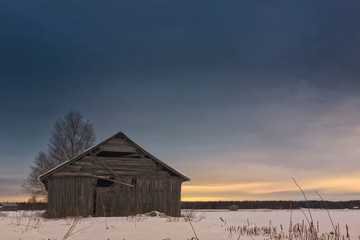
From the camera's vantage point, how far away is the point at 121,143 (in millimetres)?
24656

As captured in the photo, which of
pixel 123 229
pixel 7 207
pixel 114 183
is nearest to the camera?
pixel 123 229

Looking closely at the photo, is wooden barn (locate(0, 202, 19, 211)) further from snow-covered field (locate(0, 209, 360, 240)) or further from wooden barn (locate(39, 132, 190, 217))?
snow-covered field (locate(0, 209, 360, 240))

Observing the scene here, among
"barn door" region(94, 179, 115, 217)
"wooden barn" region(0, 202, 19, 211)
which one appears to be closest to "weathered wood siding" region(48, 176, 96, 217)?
"barn door" region(94, 179, 115, 217)

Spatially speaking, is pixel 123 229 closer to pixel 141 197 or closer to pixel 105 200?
pixel 105 200

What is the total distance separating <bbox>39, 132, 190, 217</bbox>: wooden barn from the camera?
23.4 meters

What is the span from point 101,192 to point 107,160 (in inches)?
83.7

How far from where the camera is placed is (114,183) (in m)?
24.3

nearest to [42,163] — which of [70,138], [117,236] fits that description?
[70,138]

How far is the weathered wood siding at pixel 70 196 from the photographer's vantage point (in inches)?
913

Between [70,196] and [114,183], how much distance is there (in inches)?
115

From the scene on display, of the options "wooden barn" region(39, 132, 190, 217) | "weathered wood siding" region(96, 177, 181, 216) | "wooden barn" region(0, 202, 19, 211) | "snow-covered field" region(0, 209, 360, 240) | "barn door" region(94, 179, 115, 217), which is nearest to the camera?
"snow-covered field" region(0, 209, 360, 240)

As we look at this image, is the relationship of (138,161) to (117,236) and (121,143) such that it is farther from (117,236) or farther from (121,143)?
(117,236)

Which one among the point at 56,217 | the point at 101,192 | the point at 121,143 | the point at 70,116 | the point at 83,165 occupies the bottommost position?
the point at 56,217

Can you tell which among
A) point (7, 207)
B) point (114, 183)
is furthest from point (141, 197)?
point (7, 207)
